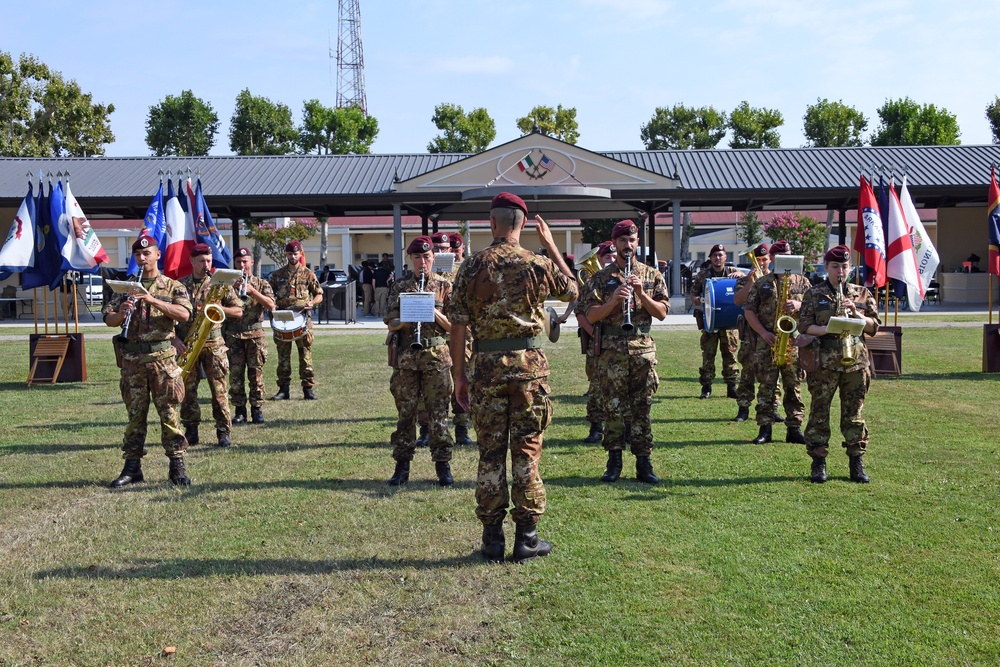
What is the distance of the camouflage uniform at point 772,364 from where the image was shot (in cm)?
922

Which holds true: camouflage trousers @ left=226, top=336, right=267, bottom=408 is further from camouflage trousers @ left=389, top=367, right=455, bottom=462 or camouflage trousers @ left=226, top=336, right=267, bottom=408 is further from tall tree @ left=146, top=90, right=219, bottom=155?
tall tree @ left=146, top=90, right=219, bottom=155

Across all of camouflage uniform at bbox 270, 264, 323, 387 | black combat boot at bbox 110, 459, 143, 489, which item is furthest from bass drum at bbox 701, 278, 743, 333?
black combat boot at bbox 110, 459, 143, 489

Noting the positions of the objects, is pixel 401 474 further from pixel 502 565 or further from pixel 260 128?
pixel 260 128

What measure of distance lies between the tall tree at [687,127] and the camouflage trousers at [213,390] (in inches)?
2365

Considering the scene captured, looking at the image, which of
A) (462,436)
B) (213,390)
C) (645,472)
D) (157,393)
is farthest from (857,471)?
(213,390)

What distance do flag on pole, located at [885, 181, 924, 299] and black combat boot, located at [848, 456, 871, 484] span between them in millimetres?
7260

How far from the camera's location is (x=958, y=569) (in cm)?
Result: 530

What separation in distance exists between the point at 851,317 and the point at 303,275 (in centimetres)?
778

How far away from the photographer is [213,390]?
962 cm

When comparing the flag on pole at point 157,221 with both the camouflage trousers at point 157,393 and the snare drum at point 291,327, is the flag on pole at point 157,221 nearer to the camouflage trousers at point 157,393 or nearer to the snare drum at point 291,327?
the snare drum at point 291,327

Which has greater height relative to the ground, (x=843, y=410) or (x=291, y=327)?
(x=291, y=327)

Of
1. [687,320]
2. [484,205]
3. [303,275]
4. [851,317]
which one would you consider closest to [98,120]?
[484,205]

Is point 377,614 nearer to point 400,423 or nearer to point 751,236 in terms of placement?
point 400,423

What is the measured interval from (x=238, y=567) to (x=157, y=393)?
249 centimetres
